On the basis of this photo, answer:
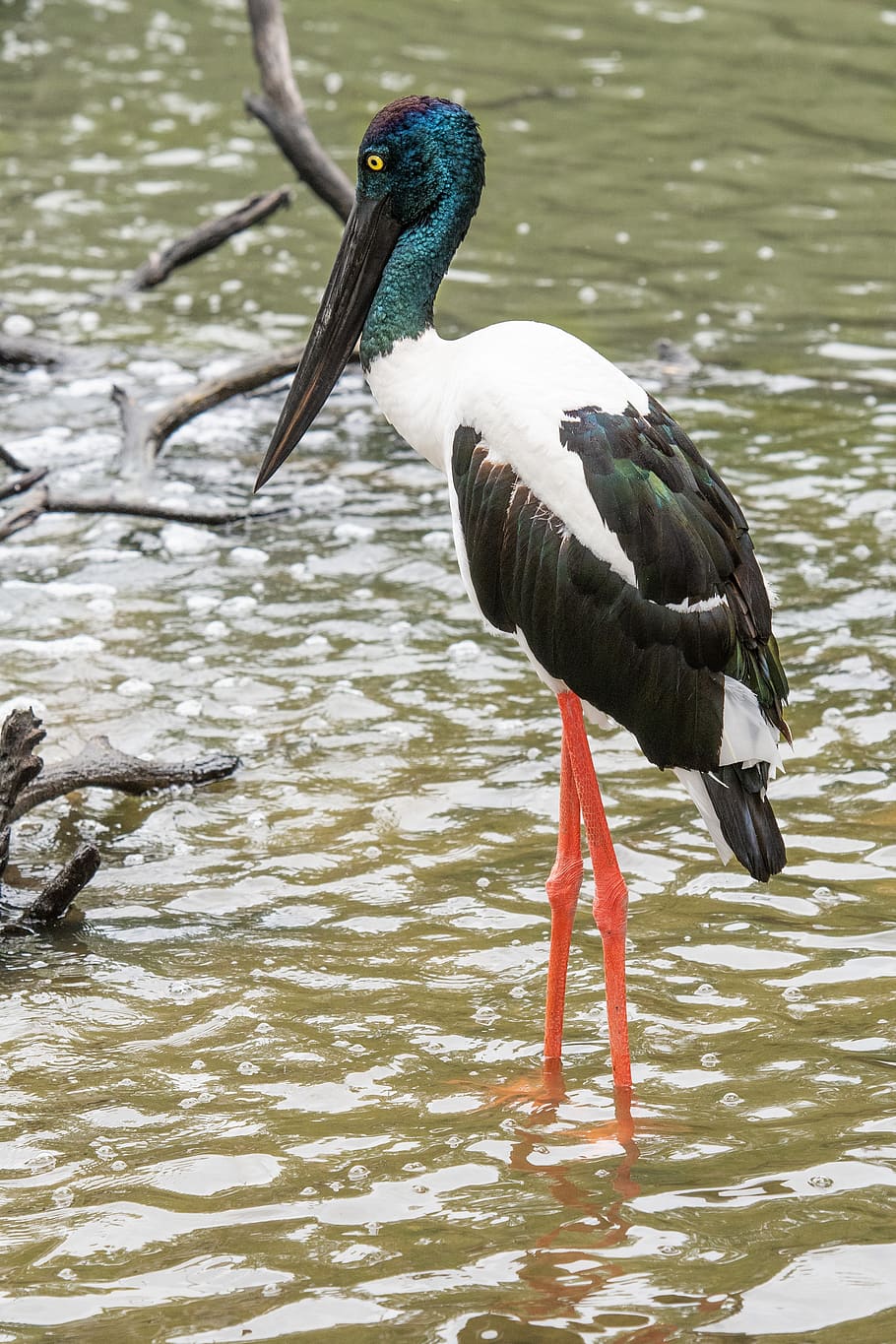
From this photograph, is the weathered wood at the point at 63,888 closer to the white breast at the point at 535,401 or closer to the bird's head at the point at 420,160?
the white breast at the point at 535,401

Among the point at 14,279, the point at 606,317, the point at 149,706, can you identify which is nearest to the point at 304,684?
the point at 149,706

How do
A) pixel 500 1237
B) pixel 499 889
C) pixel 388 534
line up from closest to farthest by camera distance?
pixel 500 1237, pixel 499 889, pixel 388 534

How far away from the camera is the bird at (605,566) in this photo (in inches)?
155

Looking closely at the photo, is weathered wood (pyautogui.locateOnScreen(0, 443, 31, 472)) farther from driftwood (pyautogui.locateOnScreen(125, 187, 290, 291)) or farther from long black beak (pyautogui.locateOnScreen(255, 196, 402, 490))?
long black beak (pyautogui.locateOnScreen(255, 196, 402, 490))

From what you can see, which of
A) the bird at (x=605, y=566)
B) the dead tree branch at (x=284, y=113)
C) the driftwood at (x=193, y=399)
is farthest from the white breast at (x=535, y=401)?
the dead tree branch at (x=284, y=113)

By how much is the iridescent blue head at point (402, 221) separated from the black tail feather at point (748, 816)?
131cm

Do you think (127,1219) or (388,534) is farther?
(388,534)

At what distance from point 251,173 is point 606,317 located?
3.85 meters

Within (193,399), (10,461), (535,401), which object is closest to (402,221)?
(535,401)

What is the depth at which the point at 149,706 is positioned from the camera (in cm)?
625

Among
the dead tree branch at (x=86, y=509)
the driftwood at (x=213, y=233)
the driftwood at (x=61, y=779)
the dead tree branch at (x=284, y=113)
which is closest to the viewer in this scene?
the driftwood at (x=61, y=779)

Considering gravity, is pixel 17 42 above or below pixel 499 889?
above

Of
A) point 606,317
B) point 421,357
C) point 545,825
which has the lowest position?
point 545,825

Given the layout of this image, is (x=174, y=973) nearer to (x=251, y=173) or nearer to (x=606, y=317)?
(x=606, y=317)
